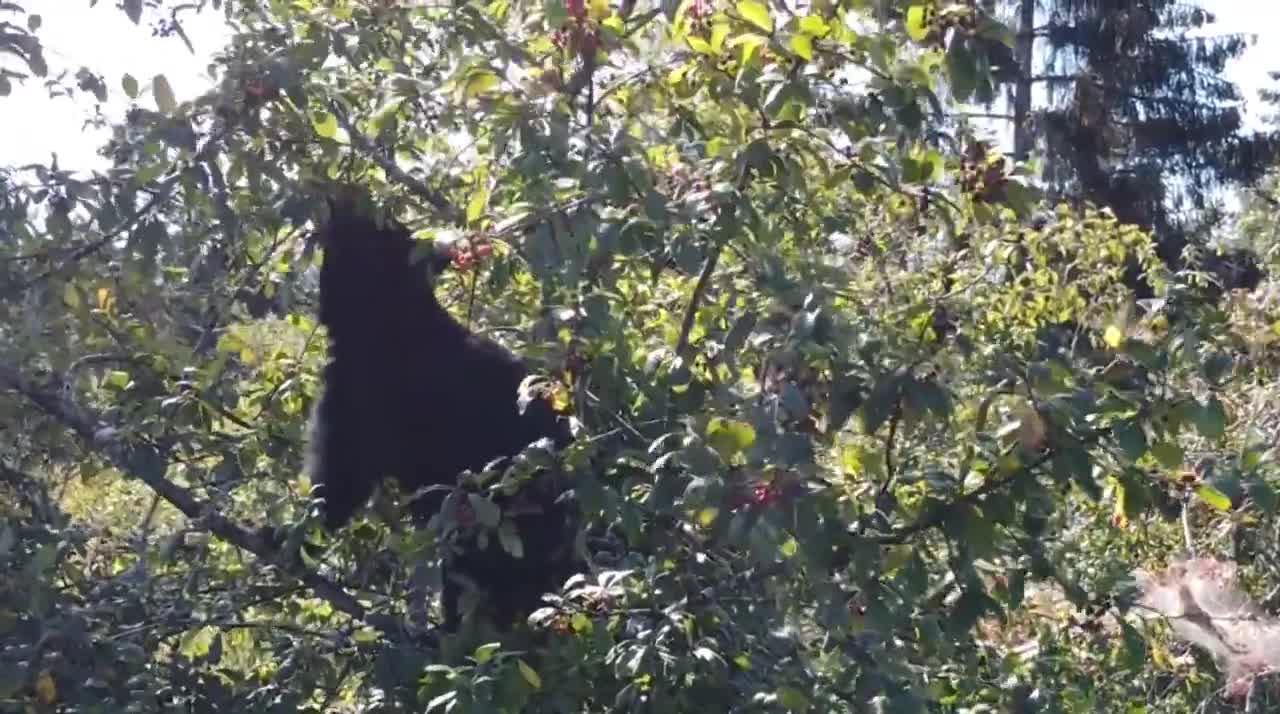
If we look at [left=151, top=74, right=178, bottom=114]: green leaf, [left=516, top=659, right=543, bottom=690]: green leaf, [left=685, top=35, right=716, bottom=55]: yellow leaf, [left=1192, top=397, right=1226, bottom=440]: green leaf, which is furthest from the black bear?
[left=1192, top=397, right=1226, bottom=440]: green leaf

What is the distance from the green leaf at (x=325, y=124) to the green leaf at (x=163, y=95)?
13.4 inches

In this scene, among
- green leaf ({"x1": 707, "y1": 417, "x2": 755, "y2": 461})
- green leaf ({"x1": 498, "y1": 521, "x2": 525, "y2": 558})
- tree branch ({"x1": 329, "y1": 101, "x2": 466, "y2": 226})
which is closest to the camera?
green leaf ({"x1": 707, "y1": 417, "x2": 755, "y2": 461})

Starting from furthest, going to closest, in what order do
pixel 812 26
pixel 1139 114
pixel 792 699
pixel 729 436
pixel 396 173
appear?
pixel 1139 114 → pixel 396 173 → pixel 812 26 → pixel 792 699 → pixel 729 436

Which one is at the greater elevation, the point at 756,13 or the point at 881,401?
the point at 756,13

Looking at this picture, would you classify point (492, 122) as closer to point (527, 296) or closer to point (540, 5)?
point (540, 5)

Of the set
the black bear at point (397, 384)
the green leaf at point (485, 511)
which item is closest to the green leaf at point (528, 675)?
the green leaf at point (485, 511)

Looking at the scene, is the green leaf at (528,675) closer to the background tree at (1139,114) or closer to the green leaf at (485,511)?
the green leaf at (485,511)

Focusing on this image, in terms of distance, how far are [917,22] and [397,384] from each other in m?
2.32

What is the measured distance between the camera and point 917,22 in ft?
10.4

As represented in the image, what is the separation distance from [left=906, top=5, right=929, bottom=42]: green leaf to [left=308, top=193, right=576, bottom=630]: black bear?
1648 millimetres

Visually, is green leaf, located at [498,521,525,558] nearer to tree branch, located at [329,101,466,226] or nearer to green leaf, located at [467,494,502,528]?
green leaf, located at [467,494,502,528]

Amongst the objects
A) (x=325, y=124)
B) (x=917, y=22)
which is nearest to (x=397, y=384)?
(x=325, y=124)

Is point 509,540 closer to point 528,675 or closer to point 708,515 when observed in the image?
point 528,675

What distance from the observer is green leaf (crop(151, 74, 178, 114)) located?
3.60 metres
